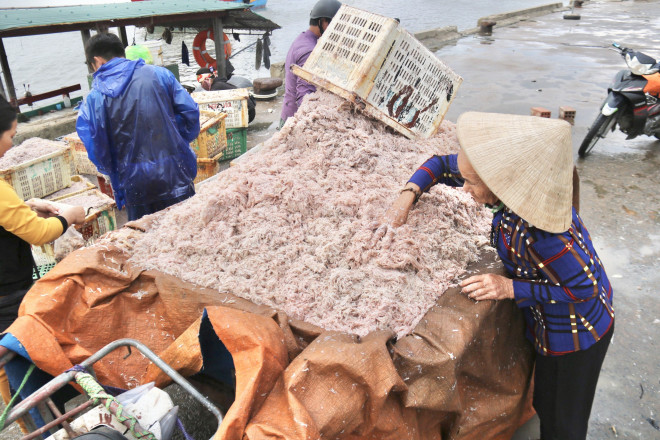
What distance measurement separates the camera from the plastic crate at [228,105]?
628cm

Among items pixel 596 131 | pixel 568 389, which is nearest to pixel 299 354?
pixel 568 389

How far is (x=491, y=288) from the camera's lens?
191 centimetres

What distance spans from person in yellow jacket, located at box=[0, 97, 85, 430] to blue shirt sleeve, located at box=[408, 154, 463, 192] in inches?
70.9

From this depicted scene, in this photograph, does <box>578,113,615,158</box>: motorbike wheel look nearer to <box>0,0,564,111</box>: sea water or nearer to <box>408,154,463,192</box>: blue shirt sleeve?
<box>408,154,463,192</box>: blue shirt sleeve

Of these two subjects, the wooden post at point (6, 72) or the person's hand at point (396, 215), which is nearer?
the person's hand at point (396, 215)

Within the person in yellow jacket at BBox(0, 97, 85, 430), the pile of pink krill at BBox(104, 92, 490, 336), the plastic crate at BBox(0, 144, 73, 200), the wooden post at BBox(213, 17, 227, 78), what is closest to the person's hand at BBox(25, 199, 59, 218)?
the person in yellow jacket at BBox(0, 97, 85, 430)

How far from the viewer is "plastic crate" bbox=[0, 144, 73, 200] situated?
417 cm

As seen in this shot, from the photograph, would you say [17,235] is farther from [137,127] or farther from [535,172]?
[535,172]

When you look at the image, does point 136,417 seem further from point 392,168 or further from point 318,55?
point 318,55

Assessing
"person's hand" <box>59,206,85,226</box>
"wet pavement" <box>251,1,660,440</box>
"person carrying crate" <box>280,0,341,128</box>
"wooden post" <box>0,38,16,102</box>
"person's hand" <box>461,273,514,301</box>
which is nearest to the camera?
"person's hand" <box>461,273,514,301</box>

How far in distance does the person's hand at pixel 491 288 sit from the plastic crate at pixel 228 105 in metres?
5.06

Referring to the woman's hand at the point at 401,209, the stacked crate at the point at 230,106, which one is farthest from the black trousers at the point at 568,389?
the stacked crate at the point at 230,106

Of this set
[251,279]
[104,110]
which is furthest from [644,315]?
[104,110]

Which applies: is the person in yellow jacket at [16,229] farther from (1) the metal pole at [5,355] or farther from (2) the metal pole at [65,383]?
(2) the metal pole at [65,383]
